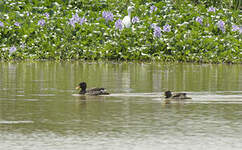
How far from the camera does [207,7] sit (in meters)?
31.2

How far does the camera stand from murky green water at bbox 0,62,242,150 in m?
9.91

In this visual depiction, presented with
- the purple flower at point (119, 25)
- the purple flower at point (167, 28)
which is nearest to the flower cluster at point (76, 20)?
the purple flower at point (119, 25)

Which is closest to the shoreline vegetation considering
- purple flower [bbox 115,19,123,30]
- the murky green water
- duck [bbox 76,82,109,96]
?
purple flower [bbox 115,19,123,30]

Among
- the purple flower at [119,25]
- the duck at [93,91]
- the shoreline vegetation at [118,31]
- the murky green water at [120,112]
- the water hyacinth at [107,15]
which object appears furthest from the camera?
the water hyacinth at [107,15]

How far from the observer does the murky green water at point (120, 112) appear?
9914 millimetres

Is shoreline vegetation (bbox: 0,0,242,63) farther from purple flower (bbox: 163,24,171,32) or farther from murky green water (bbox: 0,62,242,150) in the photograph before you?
murky green water (bbox: 0,62,242,150)

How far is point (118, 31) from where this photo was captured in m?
27.9

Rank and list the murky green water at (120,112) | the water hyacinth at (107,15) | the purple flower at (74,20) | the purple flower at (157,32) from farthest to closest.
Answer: the water hyacinth at (107,15), the purple flower at (74,20), the purple flower at (157,32), the murky green water at (120,112)

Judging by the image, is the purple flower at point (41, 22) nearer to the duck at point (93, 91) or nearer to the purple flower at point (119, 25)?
the purple flower at point (119, 25)

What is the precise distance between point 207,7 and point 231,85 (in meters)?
14.1

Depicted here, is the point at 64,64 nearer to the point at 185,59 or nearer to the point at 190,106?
the point at 185,59

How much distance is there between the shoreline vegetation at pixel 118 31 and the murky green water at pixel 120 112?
5443 millimetres

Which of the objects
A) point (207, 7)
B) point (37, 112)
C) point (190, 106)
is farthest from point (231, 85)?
point (207, 7)

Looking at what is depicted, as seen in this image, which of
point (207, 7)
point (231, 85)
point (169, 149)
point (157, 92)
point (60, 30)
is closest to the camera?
point (169, 149)
